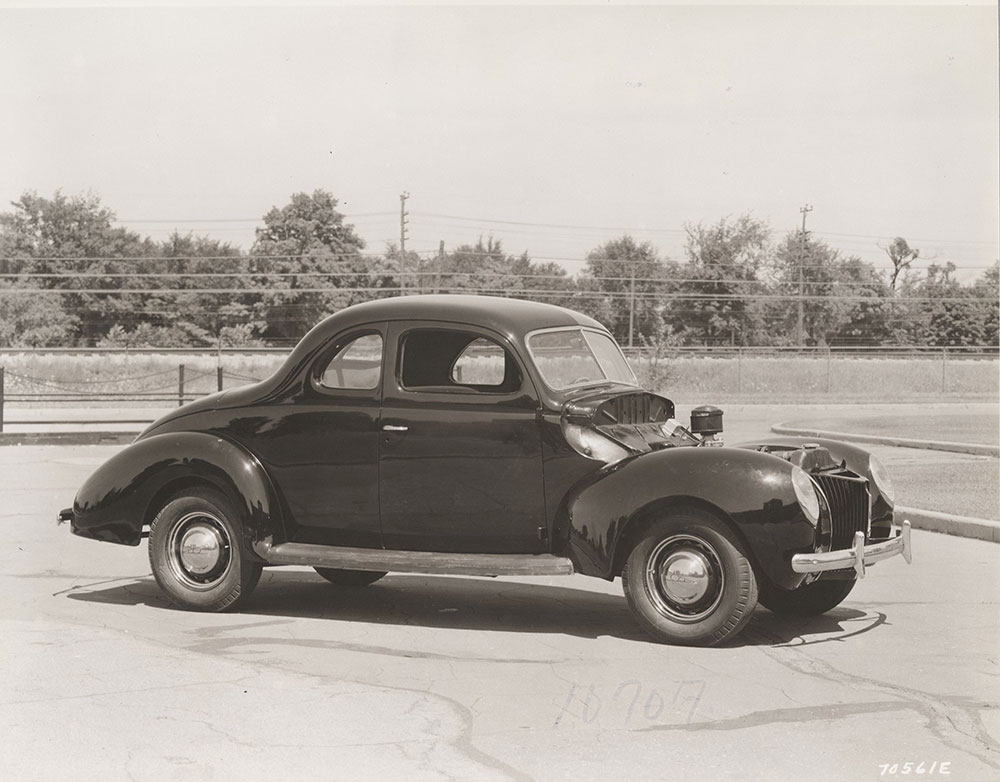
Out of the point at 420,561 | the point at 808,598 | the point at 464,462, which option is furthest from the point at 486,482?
the point at 808,598

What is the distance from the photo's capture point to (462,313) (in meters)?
7.07

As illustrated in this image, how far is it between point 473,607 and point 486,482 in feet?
4.01

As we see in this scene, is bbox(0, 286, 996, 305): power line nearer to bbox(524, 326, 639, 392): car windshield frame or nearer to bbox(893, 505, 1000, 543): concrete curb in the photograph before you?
bbox(893, 505, 1000, 543): concrete curb

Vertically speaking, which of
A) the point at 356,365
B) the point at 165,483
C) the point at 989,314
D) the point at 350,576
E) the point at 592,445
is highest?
the point at 989,314

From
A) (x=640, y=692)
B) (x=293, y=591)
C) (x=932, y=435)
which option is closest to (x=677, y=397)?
(x=932, y=435)

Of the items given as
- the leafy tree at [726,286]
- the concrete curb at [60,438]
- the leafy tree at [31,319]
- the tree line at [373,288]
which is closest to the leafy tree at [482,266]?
the tree line at [373,288]

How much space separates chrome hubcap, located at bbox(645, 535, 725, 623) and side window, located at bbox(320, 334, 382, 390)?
1.98 metres

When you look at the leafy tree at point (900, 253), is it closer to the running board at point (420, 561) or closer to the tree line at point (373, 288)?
the tree line at point (373, 288)

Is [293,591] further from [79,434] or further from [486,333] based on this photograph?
[79,434]

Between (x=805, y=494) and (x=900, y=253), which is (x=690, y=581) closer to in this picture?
(x=805, y=494)

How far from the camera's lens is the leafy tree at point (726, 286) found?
7131 centimetres

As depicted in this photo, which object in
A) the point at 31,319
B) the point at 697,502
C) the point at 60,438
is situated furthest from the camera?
the point at 31,319

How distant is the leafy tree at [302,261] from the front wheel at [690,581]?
64.2 meters

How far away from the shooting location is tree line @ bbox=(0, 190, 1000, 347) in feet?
231
